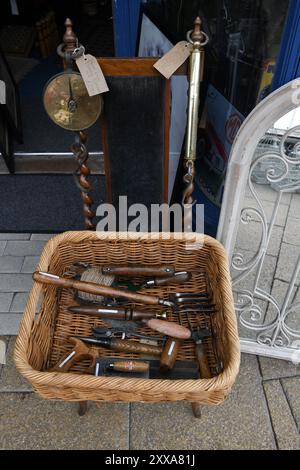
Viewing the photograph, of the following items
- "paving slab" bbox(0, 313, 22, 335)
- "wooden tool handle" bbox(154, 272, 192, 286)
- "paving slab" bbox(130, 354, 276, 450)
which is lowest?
"paving slab" bbox(130, 354, 276, 450)

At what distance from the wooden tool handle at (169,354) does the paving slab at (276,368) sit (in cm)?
61

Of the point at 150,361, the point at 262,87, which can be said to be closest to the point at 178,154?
the point at 262,87

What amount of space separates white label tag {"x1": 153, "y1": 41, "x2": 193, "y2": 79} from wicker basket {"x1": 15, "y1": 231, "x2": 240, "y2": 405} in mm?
586

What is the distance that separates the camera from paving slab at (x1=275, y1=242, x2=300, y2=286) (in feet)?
6.67

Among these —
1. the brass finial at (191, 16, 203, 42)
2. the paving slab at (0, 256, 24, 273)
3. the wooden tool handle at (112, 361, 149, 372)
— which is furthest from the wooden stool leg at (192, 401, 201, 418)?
the brass finial at (191, 16, 203, 42)

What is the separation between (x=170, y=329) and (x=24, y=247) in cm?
130

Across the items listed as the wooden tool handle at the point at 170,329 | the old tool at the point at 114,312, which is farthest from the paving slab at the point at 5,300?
the wooden tool handle at the point at 170,329

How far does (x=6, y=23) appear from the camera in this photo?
4184mm

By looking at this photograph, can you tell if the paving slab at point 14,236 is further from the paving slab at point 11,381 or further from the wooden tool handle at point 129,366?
the wooden tool handle at point 129,366

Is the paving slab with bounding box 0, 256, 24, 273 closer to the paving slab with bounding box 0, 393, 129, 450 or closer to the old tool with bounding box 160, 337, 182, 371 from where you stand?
the paving slab with bounding box 0, 393, 129, 450

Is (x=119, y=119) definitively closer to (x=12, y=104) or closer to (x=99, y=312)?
(x=99, y=312)

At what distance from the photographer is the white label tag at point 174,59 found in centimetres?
121

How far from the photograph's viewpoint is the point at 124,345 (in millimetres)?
1301

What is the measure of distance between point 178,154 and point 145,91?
573 mm
